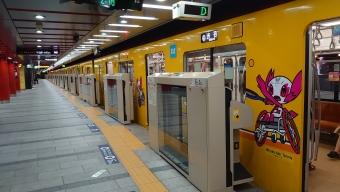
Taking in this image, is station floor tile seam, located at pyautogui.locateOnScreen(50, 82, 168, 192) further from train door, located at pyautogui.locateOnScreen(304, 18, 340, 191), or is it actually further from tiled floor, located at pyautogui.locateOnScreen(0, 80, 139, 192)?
train door, located at pyautogui.locateOnScreen(304, 18, 340, 191)

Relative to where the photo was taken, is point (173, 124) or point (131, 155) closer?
point (173, 124)

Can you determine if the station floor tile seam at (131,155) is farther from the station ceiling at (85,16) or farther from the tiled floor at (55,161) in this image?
the station ceiling at (85,16)

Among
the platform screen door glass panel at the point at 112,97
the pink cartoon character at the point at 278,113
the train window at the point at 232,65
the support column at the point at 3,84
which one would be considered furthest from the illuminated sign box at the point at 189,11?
the support column at the point at 3,84

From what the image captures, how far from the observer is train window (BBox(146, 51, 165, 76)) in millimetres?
6909

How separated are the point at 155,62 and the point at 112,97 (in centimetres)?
283

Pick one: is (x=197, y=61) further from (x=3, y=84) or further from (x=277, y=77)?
(x=3, y=84)

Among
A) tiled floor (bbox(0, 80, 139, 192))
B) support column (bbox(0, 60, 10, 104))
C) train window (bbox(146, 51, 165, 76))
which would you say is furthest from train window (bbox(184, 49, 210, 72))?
support column (bbox(0, 60, 10, 104))

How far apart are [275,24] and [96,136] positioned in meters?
4.98

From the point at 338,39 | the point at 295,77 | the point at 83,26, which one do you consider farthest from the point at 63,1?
the point at 338,39

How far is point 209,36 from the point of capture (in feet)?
14.3

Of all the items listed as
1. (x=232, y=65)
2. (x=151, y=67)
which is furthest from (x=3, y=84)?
(x=232, y=65)

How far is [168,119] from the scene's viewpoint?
4734 millimetres

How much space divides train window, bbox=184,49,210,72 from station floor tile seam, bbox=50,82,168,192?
203 centimetres

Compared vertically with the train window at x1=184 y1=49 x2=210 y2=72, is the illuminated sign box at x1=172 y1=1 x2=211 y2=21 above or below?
above
